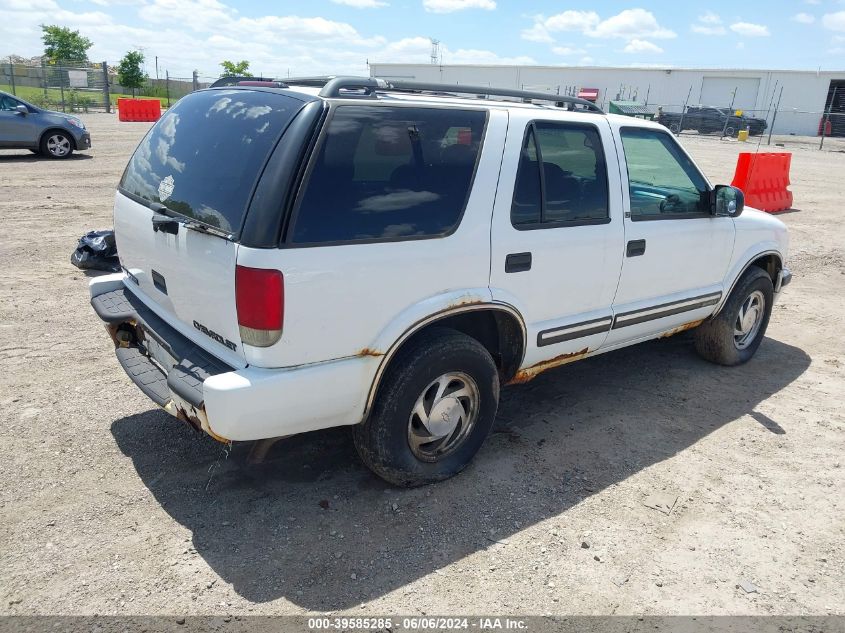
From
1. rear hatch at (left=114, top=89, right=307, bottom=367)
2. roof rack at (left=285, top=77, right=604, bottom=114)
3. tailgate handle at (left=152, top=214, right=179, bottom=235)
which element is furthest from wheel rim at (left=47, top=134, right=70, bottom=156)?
tailgate handle at (left=152, top=214, right=179, bottom=235)

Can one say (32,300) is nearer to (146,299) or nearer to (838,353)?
(146,299)

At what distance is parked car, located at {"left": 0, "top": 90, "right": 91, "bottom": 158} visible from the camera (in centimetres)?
1439

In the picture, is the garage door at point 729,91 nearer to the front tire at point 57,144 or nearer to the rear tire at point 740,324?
the front tire at point 57,144

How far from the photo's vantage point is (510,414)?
14.6 ft

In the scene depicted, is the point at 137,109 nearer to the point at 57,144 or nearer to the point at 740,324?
the point at 57,144

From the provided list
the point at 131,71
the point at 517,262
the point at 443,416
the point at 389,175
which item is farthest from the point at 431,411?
the point at 131,71

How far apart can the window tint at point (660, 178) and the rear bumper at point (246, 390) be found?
221cm

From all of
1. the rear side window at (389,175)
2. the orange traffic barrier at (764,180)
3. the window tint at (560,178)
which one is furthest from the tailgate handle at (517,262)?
the orange traffic barrier at (764,180)

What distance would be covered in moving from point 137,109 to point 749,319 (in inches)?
1133

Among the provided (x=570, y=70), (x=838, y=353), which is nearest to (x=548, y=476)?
(x=838, y=353)

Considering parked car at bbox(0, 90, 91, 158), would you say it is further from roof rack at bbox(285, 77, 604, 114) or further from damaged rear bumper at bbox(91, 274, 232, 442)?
roof rack at bbox(285, 77, 604, 114)

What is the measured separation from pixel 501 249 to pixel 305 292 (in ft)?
3.71

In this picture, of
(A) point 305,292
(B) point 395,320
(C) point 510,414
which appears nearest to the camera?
(A) point 305,292

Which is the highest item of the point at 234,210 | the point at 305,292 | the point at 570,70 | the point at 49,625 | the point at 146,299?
the point at 570,70
